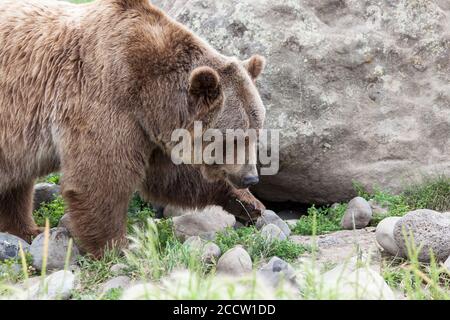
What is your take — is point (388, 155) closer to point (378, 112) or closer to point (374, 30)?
point (378, 112)

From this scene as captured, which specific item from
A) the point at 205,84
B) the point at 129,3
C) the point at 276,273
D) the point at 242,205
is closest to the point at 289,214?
the point at 242,205

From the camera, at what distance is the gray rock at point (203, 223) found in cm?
618

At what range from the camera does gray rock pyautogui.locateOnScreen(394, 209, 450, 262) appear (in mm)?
5008

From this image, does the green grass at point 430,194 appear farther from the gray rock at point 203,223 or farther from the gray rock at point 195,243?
the gray rock at point 195,243

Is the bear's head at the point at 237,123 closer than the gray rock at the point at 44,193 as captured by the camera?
Yes

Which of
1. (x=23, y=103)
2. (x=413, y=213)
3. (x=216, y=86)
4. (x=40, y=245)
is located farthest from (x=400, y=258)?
(x=23, y=103)

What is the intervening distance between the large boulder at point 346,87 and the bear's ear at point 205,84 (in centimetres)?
178

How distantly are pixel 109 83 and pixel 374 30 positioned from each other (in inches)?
120

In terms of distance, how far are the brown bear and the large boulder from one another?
1.43m

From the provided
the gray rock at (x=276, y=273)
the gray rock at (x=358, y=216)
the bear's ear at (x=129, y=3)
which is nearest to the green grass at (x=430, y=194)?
the gray rock at (x=358, y=216)

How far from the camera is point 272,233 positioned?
5.75 meters

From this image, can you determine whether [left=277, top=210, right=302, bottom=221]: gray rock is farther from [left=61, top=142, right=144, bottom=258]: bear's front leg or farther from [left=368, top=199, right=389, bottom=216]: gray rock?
[left=61, top=142, right=144, bottom=258]: bear's front leg

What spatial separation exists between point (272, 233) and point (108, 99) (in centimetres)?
164

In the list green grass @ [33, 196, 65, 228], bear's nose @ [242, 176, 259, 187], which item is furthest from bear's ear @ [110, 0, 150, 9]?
green grass @ [33, 196, 65, 228]
